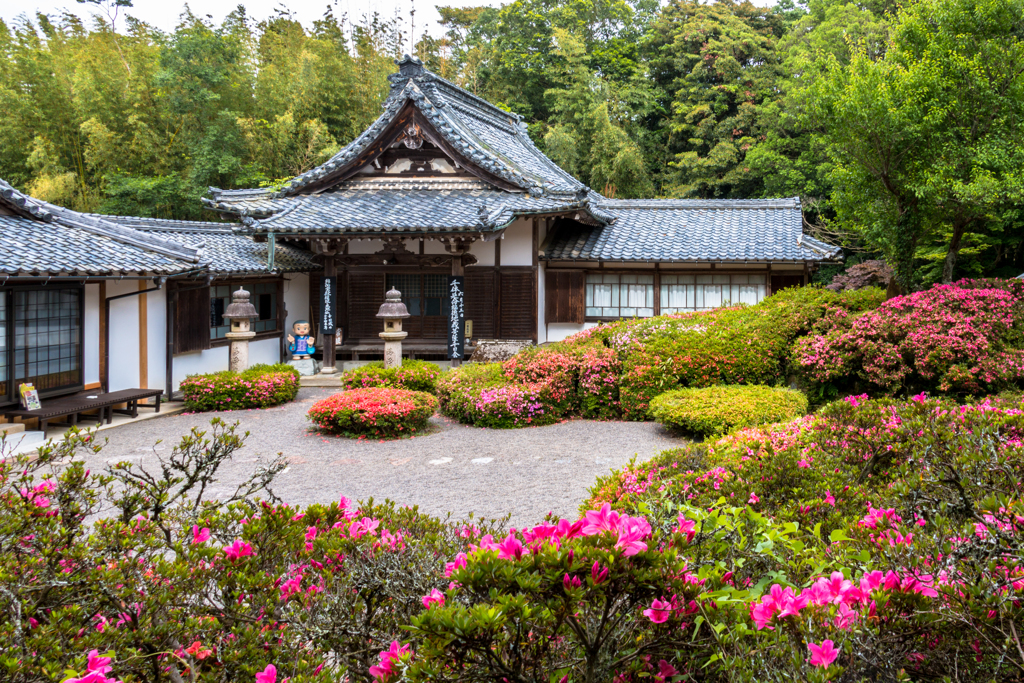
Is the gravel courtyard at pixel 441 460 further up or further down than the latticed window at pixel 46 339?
further down

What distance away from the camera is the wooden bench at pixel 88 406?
995cm

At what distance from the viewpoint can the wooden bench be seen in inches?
392

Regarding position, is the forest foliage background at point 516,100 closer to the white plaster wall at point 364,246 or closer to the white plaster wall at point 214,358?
the white plaster wall at point 364,246

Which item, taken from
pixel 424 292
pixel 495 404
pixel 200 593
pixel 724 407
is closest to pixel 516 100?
pixel 424 292

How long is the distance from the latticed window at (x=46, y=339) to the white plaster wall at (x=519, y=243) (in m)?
8.81

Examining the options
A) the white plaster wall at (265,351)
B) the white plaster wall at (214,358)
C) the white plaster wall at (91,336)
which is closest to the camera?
the white plaster wall at (91,336)

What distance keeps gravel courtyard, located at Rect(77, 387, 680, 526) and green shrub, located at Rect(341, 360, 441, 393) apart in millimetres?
945

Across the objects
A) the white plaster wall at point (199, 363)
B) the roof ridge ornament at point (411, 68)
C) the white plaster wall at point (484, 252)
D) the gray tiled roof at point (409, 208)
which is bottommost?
the white plaster wall at point (199, 363)

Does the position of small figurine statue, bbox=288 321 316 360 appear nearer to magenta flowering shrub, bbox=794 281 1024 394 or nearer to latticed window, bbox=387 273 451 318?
latticed window, bbox=387 273 451 318

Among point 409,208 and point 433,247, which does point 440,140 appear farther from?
point 433,247

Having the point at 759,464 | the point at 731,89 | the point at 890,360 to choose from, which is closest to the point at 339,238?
the point at 890,360

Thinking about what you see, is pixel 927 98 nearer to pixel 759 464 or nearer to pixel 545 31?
pixel 759 464

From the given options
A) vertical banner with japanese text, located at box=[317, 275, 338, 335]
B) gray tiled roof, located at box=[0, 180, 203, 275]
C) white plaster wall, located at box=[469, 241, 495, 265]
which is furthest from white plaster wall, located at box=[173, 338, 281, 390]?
white plaster wall, located at box=[469, 241, 495, 265]

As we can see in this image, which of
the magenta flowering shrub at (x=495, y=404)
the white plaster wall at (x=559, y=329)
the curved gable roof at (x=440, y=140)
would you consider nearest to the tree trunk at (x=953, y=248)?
the magenta flowering shrub at (x=495, y=404)
